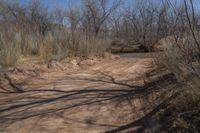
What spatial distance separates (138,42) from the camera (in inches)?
931

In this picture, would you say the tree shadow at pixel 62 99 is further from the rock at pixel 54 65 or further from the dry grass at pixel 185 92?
the rock at pixel 54 65

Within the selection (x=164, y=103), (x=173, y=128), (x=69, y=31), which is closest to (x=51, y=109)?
(x=164, y=103)

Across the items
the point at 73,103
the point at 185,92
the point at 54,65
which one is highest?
the point at 54,65

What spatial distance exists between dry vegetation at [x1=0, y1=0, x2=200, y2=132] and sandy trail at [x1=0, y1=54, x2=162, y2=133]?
0.74 meters

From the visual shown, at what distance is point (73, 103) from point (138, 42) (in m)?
16.6

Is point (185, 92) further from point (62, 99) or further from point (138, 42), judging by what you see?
point (138, 42)

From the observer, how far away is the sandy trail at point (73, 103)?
609 centimetres

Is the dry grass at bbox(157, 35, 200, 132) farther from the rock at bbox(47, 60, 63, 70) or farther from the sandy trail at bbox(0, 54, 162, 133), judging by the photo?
the rock at bbox(47, 60, 63, 70)

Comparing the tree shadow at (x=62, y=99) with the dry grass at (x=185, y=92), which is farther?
the tree shadow at (x=62, y=99)

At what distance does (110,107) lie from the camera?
698cm

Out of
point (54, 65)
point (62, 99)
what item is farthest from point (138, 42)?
point (62, 99)

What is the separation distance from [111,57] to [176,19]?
28.0ft

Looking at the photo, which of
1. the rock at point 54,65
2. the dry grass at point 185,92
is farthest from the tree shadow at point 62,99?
the rock at point 54,65

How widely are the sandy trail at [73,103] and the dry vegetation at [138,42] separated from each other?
0.74m
